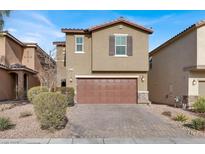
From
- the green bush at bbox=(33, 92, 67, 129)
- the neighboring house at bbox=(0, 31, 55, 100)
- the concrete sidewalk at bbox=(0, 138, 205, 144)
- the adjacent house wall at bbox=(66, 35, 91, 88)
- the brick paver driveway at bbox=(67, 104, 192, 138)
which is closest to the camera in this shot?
the concrete sidewalk at bbox=(0, 138, 205, 144)

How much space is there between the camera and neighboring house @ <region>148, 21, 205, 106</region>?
57.4 feet

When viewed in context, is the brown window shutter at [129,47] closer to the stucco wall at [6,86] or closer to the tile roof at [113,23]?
the tile roof at [113,23]

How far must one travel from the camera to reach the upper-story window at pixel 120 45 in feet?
69.2

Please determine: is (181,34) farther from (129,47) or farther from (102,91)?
(102,91)

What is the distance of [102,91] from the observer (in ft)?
70.4

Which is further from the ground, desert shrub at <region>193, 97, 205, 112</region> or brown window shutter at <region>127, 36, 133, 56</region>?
brown window shutter at <region>127, 36, 133, 56</region>

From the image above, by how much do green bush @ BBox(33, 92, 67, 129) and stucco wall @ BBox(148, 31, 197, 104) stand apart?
11.3m

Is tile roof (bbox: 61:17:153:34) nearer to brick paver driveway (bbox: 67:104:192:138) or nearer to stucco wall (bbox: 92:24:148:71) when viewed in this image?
stucco wall (bbox: 92:24:148:71)

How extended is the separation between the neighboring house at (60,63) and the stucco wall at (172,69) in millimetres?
9651

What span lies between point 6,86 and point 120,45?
11.5m

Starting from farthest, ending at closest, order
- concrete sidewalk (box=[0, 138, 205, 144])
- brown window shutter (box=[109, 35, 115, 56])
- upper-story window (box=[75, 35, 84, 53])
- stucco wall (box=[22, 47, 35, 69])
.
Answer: stucco wall (box=[22, 47, 35, 69]), upper-story window (box=[75, 35, 84, 53]), brown window shutter (box=[109, 35, 115, 56]), concrete sidewalk (box=[0, 138, 205, 144])

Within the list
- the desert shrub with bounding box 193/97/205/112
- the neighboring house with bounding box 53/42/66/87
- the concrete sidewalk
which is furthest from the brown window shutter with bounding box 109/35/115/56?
the concrete sidewalk

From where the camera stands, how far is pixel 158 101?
2652cm

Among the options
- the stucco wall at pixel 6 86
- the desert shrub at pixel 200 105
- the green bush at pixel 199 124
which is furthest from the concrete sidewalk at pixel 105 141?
the stucco wall at pixel 6 86
